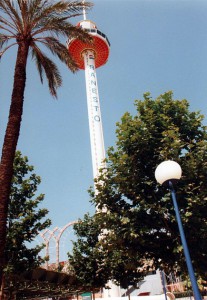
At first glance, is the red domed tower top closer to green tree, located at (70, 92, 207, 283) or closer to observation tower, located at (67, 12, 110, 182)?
observation tower, located at (67, 12, 110, 182)

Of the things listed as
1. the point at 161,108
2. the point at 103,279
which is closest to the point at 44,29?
the point at 161,108

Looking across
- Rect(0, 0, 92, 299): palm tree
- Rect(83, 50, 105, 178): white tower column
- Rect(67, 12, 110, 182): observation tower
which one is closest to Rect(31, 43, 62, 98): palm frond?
Rect(0, 0, 92, 299): palm tree

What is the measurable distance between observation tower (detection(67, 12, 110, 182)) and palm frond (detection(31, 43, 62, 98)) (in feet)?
92.6

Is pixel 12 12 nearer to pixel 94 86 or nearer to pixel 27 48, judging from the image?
pixel 27 48

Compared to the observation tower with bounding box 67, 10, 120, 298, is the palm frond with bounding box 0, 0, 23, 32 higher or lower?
lower

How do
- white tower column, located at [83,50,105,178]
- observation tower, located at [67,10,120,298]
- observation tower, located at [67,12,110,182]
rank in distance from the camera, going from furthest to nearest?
observation tower, located at [67,12,110,182]
white tower column, located at [83,50,105,178]
observation tower, located at [67,10,120,298]

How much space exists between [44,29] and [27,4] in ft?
3.71

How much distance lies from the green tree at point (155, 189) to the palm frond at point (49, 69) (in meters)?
4.09

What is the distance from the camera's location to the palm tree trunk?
8859 millimetres

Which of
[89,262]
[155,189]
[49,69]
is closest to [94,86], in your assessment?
[89,262]

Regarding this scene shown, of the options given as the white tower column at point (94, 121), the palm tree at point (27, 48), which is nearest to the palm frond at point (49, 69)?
the palm tree at point (27, 48)

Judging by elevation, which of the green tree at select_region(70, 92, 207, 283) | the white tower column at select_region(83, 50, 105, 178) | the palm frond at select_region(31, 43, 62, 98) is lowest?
the green tree at select_region(70, 92, 207, 283)

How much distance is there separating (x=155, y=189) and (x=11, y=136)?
18.2ft

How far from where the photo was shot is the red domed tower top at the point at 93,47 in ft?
204
